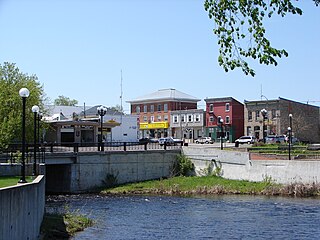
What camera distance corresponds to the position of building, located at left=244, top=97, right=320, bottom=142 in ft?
278

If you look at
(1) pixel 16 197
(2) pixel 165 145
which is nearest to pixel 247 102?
(2) pixel 165 145

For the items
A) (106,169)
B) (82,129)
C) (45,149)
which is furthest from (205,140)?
(45,149)

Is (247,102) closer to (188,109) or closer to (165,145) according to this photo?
(188,109)

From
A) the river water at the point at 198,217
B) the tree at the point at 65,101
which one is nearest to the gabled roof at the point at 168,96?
the tree at the point at 65,101

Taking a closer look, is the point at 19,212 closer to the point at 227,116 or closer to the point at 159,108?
the point at 227,116

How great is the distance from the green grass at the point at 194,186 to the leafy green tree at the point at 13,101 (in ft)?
29.3

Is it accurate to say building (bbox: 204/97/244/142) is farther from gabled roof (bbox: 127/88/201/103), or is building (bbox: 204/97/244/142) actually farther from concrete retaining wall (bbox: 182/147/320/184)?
concrete retaining wall (bbox: 182/147/320/184)

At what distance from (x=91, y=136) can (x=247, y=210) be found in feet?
128

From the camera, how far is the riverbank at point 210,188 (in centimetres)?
3984

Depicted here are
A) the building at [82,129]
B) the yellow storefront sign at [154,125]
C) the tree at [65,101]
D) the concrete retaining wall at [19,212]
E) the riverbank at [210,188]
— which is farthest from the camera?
the tree at [65,101]

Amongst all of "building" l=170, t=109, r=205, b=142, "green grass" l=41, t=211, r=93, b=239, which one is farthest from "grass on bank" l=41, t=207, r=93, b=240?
"building" l=170, t=109, r=205, b=142

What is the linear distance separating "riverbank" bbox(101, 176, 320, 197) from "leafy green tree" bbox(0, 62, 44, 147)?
8.86 m

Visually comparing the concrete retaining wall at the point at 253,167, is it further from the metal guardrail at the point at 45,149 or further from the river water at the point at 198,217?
the metal guardrail at the point at 45,149

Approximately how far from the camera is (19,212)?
1545cm
